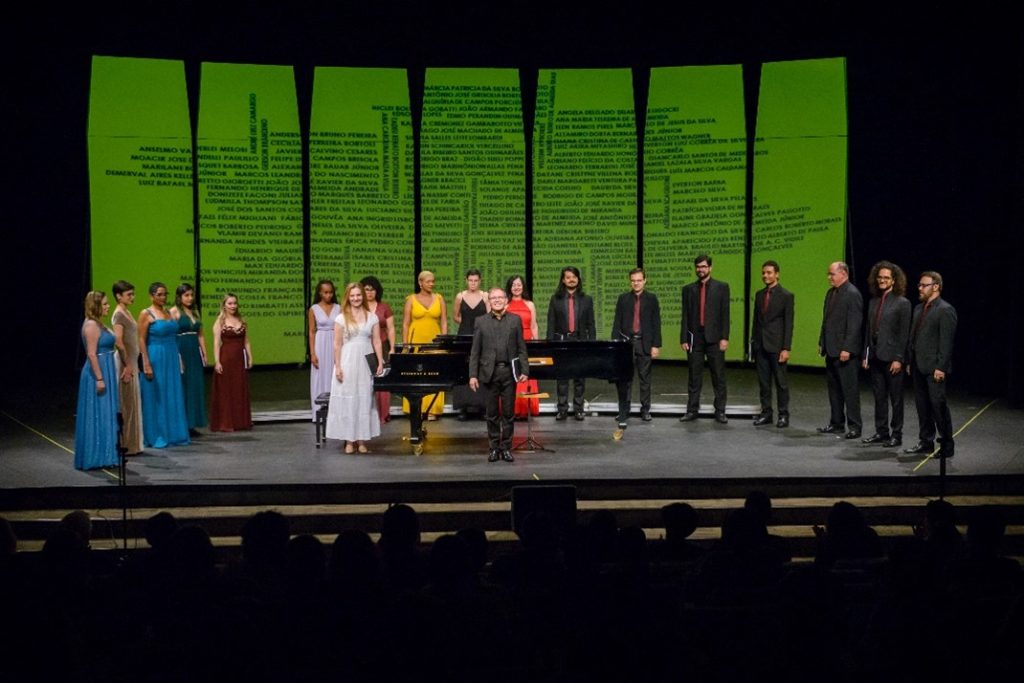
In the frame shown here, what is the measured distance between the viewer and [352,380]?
977cm

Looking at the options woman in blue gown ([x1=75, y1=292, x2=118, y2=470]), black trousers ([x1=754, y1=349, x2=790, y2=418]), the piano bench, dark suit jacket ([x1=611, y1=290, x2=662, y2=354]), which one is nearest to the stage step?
woman in blue gown ([x1=75, y1=292, x2=118, y2=470])

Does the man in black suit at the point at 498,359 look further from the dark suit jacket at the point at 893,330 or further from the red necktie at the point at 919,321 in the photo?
the red necktie at the point at 919,321

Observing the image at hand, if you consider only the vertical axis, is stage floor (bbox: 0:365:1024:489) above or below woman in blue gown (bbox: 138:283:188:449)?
below

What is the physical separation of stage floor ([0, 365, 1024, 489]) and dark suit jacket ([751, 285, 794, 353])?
0.83 meters

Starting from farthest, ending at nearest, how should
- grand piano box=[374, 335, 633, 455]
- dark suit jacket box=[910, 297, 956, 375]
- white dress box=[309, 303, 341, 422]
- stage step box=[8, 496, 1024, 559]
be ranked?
white dress box=[309, 303, 341, 422] → grand piano box=[374, 335, 633, 455] → dark suit jacket box=[910, 297, 956, 375] → stage step box=[8, 496, 1024, 559]

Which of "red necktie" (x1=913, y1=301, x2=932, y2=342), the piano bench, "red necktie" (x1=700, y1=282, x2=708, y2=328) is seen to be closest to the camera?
"red necktie" (x1=913, y1=301, x2=932, y2=342)

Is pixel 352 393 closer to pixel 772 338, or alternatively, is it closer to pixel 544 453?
pixel 544 453

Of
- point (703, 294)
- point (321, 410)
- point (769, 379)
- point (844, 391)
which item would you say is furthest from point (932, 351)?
point (321, 410)

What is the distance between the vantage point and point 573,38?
14.6 meters

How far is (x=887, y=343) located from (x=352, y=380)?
183 inches

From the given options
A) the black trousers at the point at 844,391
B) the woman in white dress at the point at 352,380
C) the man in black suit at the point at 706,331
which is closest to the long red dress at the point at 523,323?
the man in black suit at the point at 706,331

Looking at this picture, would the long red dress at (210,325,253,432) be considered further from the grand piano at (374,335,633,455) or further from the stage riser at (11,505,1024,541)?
the stage riser at (11,505,1024,541)

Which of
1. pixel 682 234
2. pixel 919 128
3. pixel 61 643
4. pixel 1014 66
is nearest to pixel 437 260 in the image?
pixel 682 234

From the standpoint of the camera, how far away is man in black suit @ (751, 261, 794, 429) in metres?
10.7
